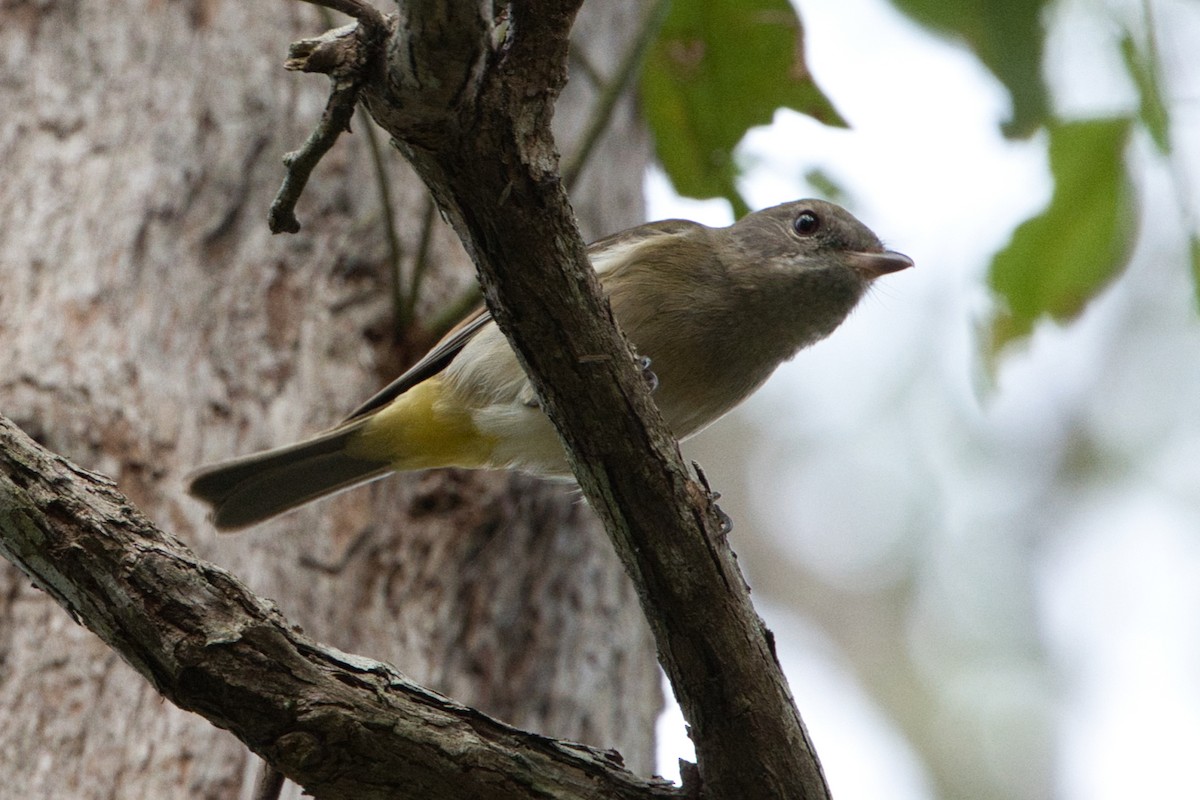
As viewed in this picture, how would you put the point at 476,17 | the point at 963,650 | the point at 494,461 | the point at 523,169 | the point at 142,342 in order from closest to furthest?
the point at 476,17
the point at 523,169
the point at 142,342
the point at 494,461
the point at 963,650

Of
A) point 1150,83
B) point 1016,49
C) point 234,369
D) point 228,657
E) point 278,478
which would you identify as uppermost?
point 1016,49

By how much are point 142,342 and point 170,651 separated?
1873 mm

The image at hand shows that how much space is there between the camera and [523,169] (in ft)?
6.75

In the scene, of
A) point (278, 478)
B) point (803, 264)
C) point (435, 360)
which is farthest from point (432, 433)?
point (803, 264)

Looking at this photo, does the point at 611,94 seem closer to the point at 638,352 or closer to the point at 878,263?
the point at 638,352

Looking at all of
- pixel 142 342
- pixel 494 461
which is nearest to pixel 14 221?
pixel 142 342

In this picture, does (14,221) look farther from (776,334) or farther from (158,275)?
(776,334)

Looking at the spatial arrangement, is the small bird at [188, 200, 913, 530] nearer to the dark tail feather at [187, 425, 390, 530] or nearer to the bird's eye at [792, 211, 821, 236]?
the dark tail feather at [187, 425, 390, 530]

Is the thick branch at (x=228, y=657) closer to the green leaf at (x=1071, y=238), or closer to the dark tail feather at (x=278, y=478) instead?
the dark tail feather at (x=278, y=478)

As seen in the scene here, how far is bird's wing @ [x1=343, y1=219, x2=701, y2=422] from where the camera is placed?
3.91 meters

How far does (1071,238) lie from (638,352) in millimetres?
1305

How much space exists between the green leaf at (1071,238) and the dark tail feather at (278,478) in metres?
2.00

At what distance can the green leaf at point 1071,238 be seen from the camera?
143 inches

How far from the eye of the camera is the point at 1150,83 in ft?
10.7
